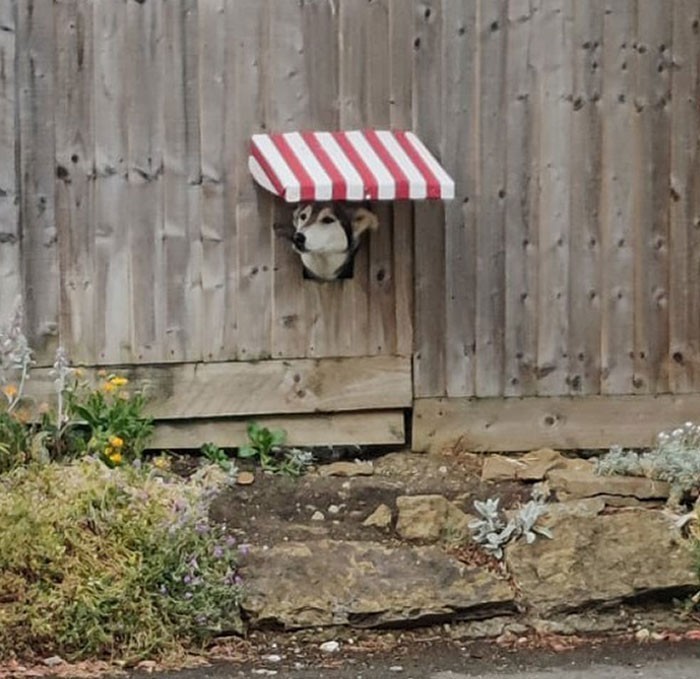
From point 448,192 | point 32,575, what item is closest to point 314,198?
point 448,192

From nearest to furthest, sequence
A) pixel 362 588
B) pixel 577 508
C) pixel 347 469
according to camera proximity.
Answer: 1. pixel 362 588
2. pixel 577 508
3. pixel 347 469

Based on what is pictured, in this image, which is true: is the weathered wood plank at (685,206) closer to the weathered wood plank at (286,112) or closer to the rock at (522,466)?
the rock at (522,466)

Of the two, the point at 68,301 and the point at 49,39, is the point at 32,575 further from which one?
the point at 49,39

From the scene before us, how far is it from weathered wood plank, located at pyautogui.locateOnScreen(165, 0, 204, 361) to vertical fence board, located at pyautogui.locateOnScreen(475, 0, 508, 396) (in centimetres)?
128

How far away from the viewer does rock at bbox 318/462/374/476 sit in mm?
6941

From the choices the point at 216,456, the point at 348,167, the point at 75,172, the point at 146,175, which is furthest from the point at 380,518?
the point at 75,172

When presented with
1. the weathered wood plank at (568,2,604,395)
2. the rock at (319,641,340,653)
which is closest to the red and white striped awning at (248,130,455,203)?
the weathered wood plank at (568,2,604,395)

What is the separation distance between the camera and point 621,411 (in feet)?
23.7

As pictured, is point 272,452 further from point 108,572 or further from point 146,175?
point 108,572

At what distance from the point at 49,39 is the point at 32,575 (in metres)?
2.53

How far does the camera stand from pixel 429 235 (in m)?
7.05

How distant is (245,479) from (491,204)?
1.72 m

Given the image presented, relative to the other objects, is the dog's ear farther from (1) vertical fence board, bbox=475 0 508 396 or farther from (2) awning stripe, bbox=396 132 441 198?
(1) vertical fence board, bbox=475 0 508 396

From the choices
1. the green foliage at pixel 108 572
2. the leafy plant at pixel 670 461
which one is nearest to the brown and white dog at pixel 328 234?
the green foliage at pixel 108 572
